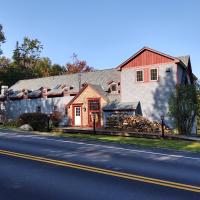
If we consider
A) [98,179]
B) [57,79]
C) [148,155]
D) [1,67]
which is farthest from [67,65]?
[98,179]

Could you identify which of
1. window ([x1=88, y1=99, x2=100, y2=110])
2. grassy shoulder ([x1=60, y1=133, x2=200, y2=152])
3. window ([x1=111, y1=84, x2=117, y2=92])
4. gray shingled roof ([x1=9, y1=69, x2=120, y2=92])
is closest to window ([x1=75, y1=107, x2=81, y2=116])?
window ([x1=88, y1=99, x2=100, y2=110])

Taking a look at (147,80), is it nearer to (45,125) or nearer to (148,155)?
(45,125)

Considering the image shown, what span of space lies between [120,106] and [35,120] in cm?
891

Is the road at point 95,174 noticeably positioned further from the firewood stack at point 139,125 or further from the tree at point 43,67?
the tree at point 43,67

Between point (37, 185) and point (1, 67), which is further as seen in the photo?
point (1, 67)

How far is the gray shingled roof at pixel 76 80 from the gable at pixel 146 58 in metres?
4.43

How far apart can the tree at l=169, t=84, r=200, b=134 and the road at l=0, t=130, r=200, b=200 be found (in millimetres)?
14857

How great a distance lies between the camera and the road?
8281 mm

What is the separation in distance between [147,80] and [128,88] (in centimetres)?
229

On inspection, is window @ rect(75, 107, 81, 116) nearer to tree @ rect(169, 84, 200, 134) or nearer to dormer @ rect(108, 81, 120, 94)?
dormer @ rect(108, 81, 120, 94)

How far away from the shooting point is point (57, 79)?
48.6 m

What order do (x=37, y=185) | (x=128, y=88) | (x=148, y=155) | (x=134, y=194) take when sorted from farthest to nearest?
(x=128, y=88), (x=148, y=155), (x=37, y=185), (x=134, y=194)

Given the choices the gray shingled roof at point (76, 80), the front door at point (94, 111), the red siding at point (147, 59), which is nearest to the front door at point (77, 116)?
the front door at point (94, 111)

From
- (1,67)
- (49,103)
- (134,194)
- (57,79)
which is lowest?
(134,194)
